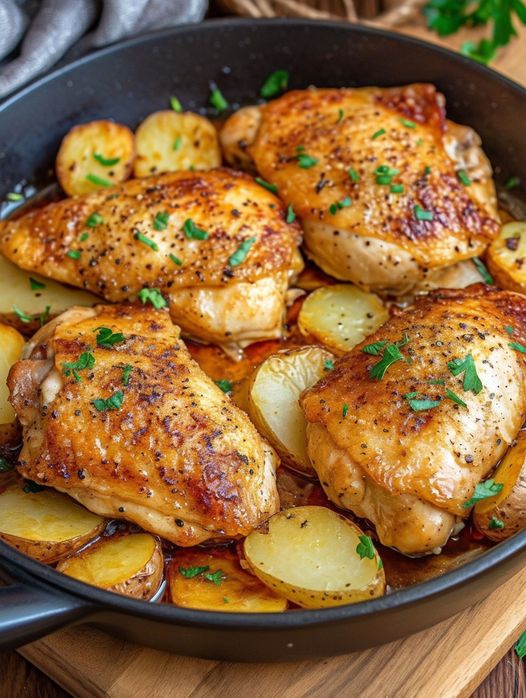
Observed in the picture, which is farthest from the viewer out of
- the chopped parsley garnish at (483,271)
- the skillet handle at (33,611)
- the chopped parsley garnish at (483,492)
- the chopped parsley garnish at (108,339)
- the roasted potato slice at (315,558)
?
the chopped parsley garnish at (483,271)

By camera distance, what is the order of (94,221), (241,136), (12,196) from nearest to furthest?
(94,221) < (241,136) < (12,196)

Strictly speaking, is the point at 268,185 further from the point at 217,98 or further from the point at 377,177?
the point at 217,98

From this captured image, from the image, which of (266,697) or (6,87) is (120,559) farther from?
(6,87)

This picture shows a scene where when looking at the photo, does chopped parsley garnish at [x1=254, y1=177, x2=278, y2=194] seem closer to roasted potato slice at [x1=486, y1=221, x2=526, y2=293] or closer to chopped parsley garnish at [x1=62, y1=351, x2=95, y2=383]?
roasted potato slice at [x1=486, y1=221, x2=526, y2=293]

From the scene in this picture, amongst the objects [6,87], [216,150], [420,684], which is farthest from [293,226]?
[420,684]

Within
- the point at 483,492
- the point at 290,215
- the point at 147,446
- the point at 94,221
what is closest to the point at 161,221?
the point at 94,221

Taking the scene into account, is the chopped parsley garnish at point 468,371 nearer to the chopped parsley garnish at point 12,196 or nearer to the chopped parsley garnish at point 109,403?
the chopped parsley garnish at point 109,403

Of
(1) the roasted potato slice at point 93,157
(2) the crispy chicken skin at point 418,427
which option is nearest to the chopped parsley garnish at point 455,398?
(2) the crispy chicken skin at point 418,427
